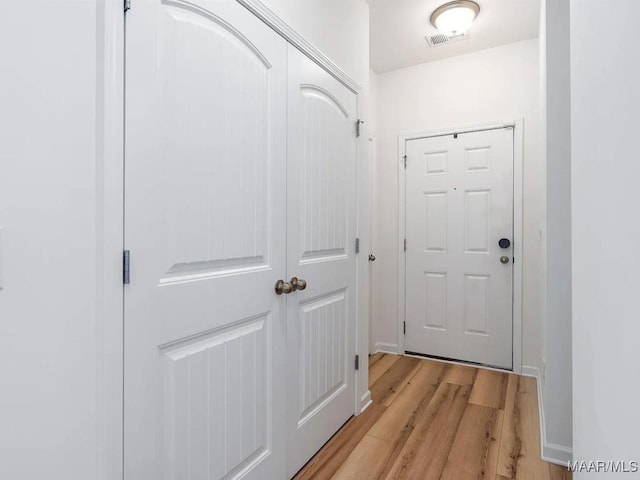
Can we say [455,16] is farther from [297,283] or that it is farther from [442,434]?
[442,434]

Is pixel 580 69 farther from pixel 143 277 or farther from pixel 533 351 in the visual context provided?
pixel 533 351

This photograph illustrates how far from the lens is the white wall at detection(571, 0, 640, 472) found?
0.42 metres

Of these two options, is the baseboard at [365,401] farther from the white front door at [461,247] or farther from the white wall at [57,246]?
the white wall at [57,246]

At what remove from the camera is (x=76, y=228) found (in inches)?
34.2

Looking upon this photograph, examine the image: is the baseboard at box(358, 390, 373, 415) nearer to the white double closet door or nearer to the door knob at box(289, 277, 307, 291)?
the white double closet door

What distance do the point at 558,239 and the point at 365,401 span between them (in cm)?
151

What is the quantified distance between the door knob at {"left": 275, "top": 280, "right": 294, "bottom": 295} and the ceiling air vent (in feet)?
7.89

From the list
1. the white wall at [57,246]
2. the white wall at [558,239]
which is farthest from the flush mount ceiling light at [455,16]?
the white wall at [57,246]

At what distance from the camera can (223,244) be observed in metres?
1.27

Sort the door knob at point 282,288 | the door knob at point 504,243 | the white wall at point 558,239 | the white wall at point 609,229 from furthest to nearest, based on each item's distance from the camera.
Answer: the door knob at point 504,243
the white wall at point 558,239
the door knob at point 282,288
the white wall at point 609,229

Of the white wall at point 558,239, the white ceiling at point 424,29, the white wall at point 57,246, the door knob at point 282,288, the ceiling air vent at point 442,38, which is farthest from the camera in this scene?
the ceiling air vent at point 442,38

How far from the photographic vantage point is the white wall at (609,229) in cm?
42

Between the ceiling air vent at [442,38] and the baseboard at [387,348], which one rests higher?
the ceiling air vent at [442,38]

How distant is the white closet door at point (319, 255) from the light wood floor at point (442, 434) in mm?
168
